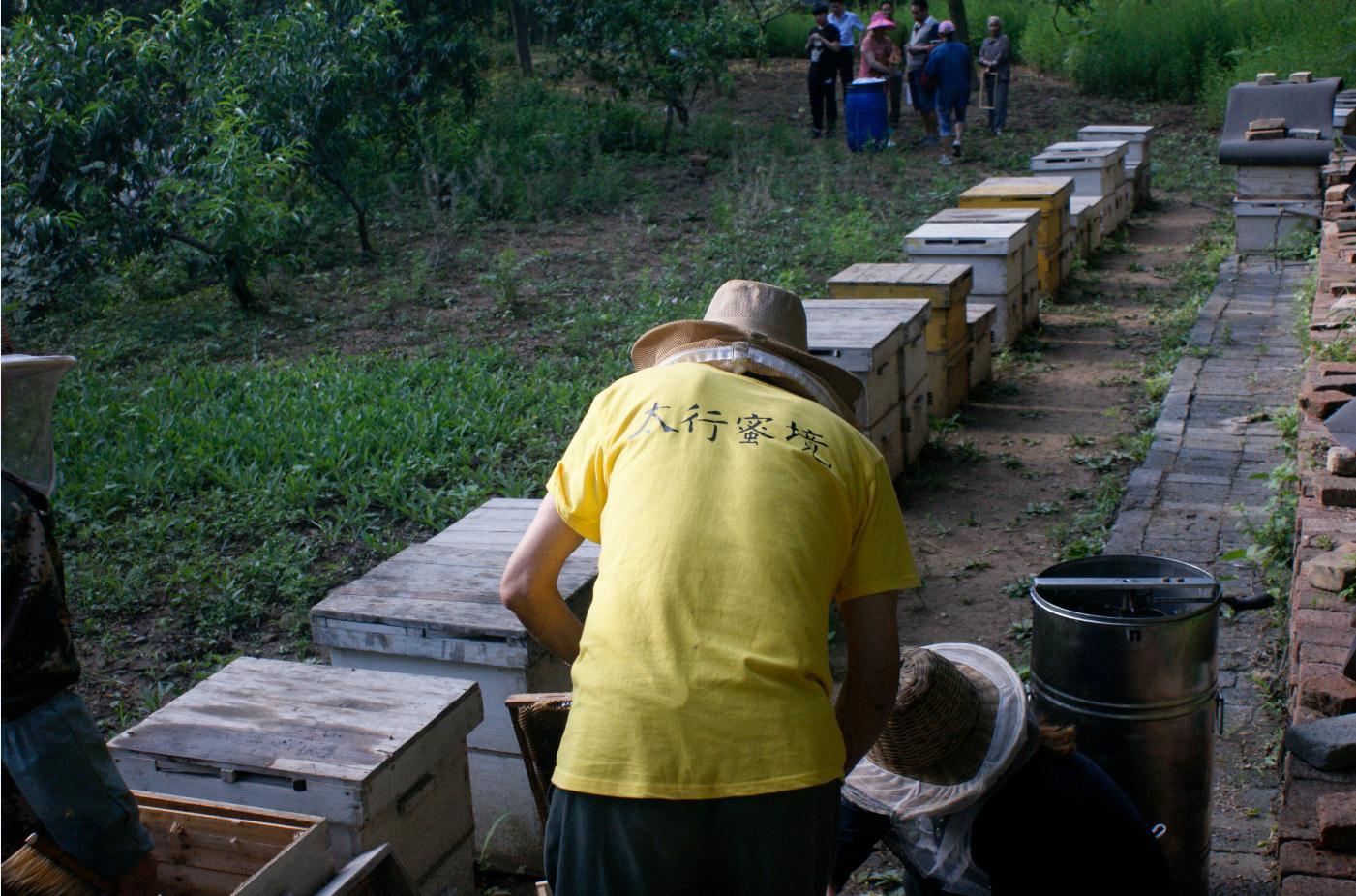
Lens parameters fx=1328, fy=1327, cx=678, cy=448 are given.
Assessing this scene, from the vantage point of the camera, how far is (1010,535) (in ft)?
19.6

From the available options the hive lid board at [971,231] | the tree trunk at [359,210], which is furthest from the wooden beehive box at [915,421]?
the tree trunk at [359,210]

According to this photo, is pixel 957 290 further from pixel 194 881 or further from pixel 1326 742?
pixel 194 881

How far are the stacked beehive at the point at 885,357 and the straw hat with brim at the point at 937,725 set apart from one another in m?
2.98

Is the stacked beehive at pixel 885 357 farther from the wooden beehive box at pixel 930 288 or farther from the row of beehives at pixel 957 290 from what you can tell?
the wooden beehive box at pixel 930 288

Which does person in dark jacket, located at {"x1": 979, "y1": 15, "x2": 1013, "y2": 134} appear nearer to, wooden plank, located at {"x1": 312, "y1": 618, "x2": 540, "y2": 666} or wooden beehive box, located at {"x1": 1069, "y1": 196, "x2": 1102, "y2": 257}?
wooden beehive box, located at {"x1": 1069, "y1": 196, "x2": 1102, "y2": 257}

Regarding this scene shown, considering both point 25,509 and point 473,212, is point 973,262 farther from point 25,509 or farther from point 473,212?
point 25,509

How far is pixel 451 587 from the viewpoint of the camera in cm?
375

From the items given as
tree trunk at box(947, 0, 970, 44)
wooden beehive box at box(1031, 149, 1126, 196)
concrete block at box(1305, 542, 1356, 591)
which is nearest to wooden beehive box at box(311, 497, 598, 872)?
concrete block at box(1305, 542, 1356, 591)

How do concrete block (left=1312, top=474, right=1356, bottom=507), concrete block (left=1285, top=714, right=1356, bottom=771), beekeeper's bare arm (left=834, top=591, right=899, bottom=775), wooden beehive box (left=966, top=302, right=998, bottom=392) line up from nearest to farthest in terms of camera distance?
beekeeper's bare arm (left=834, top=591, right=899, bottom=775) < concrete block (left=1285, top=714, right=1356, bottom=771) < concrete block (left=1312, top=474, right=1356, bottom=507) < wooden beehive box (left=966, top=302, right=998, bottom=392)

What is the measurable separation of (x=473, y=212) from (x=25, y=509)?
10799 mm

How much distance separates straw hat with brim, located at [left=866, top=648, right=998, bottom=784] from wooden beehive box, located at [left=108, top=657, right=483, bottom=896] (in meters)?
1.11

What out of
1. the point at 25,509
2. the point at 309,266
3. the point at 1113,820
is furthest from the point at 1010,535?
the point at 309,266

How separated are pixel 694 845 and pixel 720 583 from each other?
42 cm

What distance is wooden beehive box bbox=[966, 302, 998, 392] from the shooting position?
7.79m
